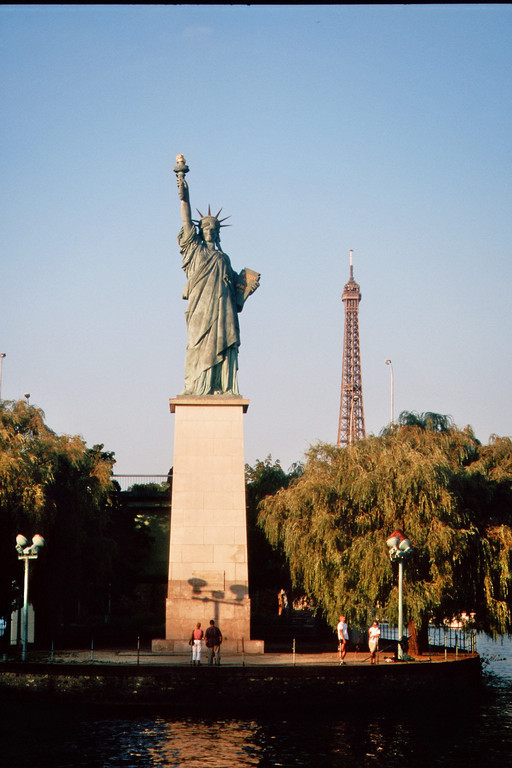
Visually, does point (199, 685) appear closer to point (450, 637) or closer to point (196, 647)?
point (196, 647)

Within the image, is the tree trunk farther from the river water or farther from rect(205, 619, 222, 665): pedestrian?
rect(205, 619, 222, 665): pedestrian

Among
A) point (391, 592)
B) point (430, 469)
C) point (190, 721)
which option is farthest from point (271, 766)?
point (430, 469)

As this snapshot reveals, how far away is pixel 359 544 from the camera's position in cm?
2694

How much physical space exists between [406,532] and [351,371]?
2907 inches

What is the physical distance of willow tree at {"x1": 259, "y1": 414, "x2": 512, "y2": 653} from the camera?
26.4m

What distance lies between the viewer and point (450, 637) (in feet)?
117

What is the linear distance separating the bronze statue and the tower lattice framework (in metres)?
68.7

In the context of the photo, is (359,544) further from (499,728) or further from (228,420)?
(499,728)

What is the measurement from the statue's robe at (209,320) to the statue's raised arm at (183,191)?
38 centimetres

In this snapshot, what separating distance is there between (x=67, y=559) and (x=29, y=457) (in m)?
4.96

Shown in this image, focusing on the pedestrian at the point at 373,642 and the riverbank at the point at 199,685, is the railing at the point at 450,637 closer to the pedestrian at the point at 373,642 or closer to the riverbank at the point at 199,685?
the pedestrian at the point at 373,642

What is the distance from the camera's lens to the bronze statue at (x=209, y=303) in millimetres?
29141

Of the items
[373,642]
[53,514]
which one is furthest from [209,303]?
[373,642]

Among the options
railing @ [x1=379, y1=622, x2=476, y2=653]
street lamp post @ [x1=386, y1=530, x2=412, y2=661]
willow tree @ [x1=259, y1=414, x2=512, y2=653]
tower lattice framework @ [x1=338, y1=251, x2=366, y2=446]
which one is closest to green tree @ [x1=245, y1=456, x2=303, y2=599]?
railing @ [x1=379, y1=622, x2=476, y2=653]
